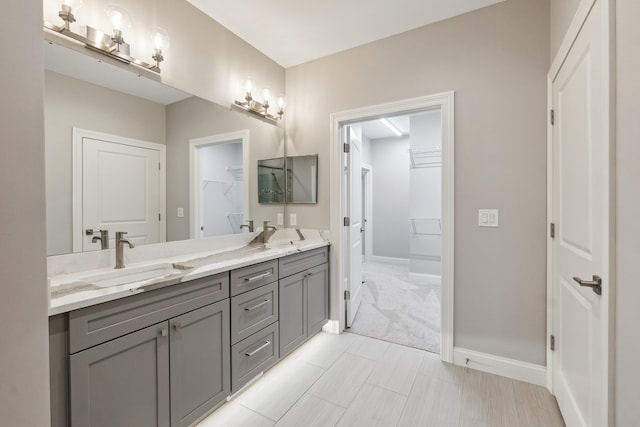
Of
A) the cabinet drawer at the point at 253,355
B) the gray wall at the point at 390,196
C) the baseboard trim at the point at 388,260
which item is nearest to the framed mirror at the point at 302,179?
the cabinet drawer at the point at 253,355

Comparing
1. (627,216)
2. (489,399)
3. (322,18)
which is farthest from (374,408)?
(322,18)

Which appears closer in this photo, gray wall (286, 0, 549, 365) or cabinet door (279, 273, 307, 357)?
gray wall (286, 0, 549, 365)

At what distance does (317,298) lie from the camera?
2578 mm

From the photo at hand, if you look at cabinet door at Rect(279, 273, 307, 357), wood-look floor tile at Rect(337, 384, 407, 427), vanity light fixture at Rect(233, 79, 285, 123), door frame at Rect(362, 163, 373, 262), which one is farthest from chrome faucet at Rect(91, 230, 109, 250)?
door frame at Rect(362, 163, 373, 262)

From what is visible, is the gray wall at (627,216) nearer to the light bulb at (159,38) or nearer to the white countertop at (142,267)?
the white countertop at (142,267)

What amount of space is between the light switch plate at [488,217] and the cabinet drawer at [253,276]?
1.56 m

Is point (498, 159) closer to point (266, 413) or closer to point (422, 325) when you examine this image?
point (422, 325)

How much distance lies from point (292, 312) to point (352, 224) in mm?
1137

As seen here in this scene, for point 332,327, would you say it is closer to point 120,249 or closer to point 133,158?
point 120,249

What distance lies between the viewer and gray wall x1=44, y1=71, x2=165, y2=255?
1.41 m

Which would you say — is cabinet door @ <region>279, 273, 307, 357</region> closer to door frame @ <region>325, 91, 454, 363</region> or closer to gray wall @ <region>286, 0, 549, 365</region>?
door frame @ <region>325, 91, 454, 363</region>

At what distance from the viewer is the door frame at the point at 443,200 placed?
218 cm

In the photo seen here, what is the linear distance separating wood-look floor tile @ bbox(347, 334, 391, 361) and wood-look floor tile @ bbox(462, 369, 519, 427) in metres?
0.65

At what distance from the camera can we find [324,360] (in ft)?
7.39
